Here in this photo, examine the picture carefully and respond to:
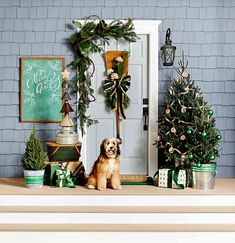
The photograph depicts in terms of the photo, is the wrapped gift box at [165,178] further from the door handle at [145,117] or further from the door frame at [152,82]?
the door handle at [145,117]

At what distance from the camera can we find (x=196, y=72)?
5.10 m

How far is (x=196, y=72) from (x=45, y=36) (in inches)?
79.7

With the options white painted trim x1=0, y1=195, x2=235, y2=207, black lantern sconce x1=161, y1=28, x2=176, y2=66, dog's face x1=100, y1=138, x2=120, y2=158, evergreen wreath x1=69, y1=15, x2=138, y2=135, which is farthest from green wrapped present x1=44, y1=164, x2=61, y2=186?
black lantern sconce x1=161, y1=28, x2=176, y2=66

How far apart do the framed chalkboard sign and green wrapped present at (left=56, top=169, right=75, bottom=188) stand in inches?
35.3

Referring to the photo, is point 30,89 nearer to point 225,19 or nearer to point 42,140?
point 42,140

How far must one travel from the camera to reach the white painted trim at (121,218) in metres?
4.06

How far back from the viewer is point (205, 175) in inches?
173

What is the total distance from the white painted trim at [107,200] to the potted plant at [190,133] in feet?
1.09

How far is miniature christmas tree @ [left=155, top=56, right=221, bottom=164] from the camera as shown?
14.5ft

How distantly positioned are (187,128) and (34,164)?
1.80 m
